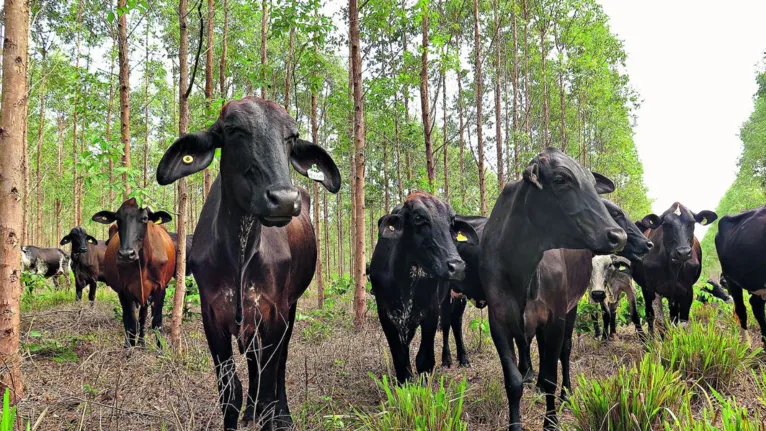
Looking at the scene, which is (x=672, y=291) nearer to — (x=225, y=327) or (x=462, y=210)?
(x=462, y=210)

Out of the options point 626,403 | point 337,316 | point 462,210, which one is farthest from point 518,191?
point 337,316

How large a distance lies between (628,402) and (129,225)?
21.5 feet

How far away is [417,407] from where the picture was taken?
→ 10.5ft

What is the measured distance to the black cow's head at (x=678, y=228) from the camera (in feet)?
21.8

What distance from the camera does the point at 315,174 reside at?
10.6 ft

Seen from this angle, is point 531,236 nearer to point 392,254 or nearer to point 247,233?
point 392,254

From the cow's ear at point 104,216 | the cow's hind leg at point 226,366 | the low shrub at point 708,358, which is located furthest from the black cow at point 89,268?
the low shrub at point 708,358

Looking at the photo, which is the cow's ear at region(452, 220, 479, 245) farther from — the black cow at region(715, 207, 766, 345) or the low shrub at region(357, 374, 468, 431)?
the black cow at region(715, 207, 766, 345)

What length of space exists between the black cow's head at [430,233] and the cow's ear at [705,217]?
462 centimetres

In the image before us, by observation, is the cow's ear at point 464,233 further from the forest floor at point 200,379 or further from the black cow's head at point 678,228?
the black cow's head at point 678,228

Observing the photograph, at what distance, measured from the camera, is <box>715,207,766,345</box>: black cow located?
6.44 metres

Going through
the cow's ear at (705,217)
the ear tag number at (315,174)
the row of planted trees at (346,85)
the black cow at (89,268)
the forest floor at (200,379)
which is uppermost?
the row of planted trees at (346,85)

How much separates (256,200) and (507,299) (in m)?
2.30

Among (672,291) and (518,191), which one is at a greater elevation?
(518,191)
